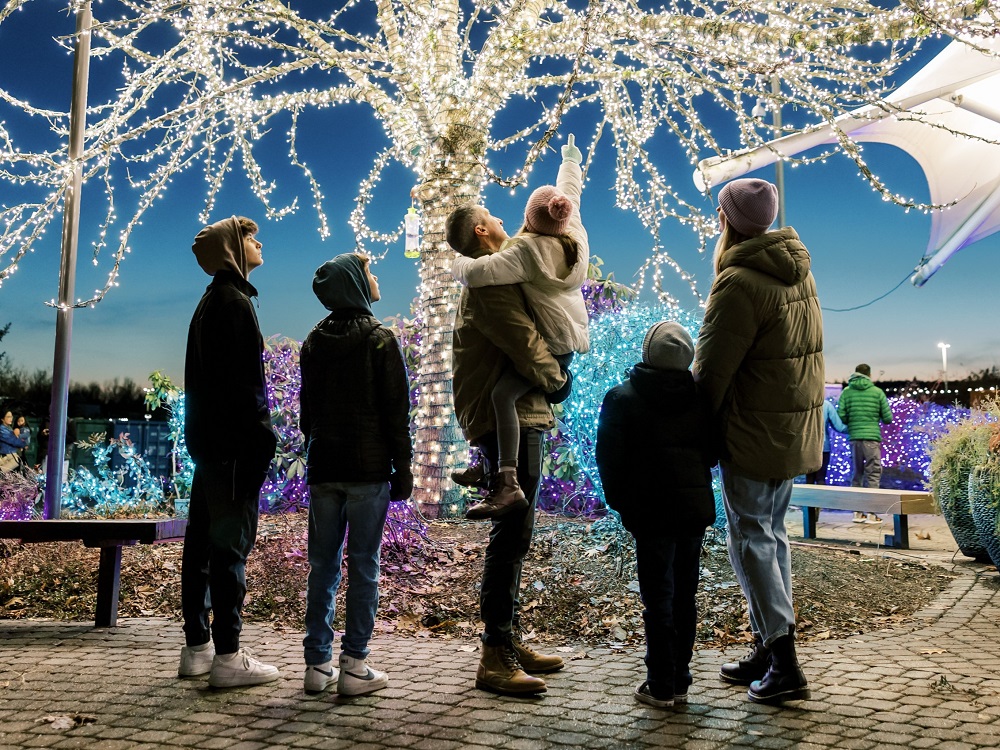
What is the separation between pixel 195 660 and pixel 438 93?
5142mm

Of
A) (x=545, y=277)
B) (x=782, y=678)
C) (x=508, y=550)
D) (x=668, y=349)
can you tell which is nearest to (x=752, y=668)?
(x=782, y=678)

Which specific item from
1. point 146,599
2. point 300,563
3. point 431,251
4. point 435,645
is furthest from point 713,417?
point 431,251

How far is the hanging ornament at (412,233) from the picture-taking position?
27.8 ft

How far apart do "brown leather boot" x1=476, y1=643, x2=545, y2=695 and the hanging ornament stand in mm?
5539

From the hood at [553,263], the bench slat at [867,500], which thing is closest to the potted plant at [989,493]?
the bench slat at [867,500]

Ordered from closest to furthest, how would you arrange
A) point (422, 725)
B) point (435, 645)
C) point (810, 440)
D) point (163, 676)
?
point (422, 725) < point (810, 440) < point (163, 676) < point (435, 645)

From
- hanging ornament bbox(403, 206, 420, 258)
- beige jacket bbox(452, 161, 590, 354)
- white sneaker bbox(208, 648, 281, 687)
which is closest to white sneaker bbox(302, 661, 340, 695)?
white sneaker bbox(208, 648, 281, 687)

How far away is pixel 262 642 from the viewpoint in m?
4.52

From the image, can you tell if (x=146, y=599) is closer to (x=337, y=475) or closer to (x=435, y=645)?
(x=435, y=645)

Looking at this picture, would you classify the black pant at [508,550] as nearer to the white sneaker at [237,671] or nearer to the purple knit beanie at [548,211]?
the purple knit beanie at [548,211]

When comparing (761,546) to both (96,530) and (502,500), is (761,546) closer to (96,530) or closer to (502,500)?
(502,500)

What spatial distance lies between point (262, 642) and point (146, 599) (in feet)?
4.92

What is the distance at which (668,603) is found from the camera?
326 centimetres

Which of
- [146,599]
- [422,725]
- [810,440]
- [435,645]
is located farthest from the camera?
[146,599]
